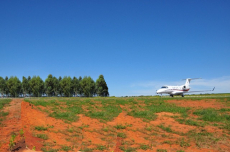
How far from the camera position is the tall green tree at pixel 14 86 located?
276 feet

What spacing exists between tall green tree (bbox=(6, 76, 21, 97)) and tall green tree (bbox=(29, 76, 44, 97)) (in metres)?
6.46

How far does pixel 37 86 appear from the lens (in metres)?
83.5

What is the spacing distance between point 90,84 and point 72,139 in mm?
69491

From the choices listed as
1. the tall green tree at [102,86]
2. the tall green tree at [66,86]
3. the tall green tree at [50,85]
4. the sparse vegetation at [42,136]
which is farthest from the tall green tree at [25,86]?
the sparse vegetation at [42,136]

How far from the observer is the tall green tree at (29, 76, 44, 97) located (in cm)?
8381

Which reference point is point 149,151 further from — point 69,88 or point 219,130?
point 69,88

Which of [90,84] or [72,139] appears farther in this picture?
[90,84]

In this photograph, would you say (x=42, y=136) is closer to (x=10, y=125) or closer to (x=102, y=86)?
(x=10, y=125)

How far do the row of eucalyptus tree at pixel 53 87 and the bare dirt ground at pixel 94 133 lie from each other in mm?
61491

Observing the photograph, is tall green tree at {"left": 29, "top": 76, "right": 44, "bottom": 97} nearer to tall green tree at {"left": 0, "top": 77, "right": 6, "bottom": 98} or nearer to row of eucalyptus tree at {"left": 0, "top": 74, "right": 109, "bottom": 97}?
row of eucalyptus tree at {"left": 0, "top": 74, "right": 109, "bottom": 97}

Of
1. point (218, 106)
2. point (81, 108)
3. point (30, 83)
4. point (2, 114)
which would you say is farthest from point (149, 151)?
point (30, 83)

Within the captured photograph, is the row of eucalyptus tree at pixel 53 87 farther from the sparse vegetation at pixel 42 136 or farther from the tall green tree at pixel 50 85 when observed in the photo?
the sparse vegetation at pixel 42 136

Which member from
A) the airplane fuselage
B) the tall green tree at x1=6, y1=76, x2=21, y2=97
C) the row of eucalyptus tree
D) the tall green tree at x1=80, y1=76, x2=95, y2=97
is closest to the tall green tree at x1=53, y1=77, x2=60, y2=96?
the row of eucalyptus tree

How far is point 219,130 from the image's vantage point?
19828 millimetres
